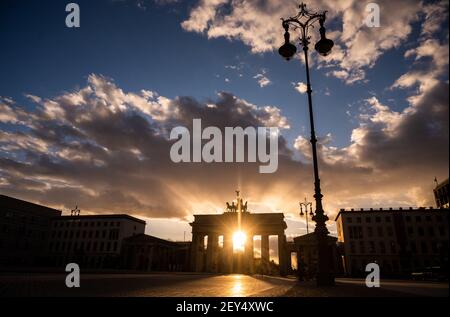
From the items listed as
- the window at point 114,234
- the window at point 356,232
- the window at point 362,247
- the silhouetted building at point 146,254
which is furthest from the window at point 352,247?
the window at point 114,234

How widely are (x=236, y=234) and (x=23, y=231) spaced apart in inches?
2242

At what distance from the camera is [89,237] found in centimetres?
7800

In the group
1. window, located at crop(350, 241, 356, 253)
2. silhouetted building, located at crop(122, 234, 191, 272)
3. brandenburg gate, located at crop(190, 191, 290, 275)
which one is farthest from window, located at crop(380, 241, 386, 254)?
silhouetted building, located at crop(122, 234, 191, 272)

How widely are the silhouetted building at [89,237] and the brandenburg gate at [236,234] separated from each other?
93.2ft

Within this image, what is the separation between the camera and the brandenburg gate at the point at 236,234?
54.1 meters

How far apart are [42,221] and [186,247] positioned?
136 feet

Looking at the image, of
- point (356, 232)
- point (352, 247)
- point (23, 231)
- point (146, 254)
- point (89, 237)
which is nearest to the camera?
point (352, 247)

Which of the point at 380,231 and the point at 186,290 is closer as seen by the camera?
the point at 186,290

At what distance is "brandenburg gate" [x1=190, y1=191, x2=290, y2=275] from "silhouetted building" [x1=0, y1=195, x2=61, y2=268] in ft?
141

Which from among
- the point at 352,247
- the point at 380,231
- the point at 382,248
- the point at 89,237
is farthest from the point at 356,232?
the point at 89,237

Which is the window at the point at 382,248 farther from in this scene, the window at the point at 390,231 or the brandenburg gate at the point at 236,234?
the brandenburg gate at the point at 236,234

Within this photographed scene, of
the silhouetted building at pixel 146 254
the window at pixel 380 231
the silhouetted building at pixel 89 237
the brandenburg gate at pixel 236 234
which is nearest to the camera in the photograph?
the brandenburg gate at pixel 236 234

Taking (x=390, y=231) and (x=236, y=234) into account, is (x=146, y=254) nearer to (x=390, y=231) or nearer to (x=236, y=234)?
(x=236, y=234)
